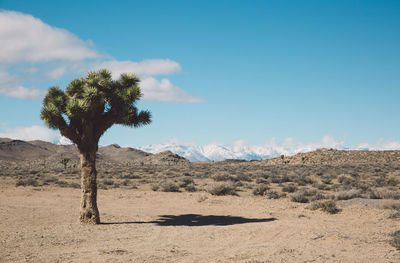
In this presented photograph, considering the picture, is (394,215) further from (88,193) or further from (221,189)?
(88,193)

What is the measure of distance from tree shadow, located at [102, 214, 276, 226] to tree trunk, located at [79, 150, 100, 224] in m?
0.79

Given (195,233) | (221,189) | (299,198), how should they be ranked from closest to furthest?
(195,233), (299,198), (221,189)

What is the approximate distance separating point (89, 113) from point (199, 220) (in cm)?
620

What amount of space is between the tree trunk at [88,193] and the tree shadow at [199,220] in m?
0.79

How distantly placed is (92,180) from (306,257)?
8.23 metres

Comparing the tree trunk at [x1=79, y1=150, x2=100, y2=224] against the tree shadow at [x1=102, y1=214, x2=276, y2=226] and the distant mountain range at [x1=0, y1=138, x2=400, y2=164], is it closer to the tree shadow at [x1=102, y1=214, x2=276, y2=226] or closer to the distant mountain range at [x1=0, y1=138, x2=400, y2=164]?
the tree shadow at [x1=102, y1=214, x2=276, y2=226]

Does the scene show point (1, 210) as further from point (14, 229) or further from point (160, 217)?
point (160, 217)

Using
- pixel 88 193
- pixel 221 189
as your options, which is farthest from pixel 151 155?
pixel 88 193

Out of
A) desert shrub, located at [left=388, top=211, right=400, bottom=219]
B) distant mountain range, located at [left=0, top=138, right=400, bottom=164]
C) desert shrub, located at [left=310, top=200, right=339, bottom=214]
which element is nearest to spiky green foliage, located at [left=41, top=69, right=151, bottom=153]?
desert shrub, located at [left=310, top=200, right=339, bottom=214]

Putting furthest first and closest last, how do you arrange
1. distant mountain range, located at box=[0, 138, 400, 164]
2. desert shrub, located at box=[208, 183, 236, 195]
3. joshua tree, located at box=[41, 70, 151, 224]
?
1. distant mountain range, located at box=[0, 138, 400, 164]
2. desert shrub, located at box=[208, 183, 236, 195]
3. joshua tree, located at box=[41, 70, 151, 224]

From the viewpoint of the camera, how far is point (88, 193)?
1272 centimetres

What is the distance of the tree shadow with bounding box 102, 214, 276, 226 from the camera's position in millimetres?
13109

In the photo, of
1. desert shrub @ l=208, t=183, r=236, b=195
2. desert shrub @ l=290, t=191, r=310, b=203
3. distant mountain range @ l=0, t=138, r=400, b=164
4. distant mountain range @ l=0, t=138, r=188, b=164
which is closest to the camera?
desert shrub @ l=290, t=191, r=310, b=203

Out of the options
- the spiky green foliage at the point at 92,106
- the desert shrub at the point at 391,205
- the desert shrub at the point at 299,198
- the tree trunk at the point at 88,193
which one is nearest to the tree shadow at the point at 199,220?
the tree trunk at the point at 88,193
